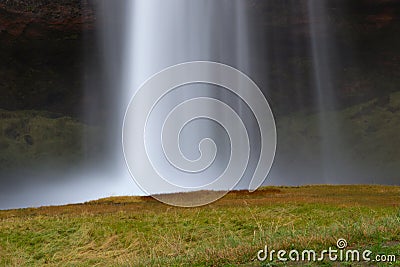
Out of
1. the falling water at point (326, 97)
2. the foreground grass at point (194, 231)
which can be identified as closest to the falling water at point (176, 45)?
the falling water at point (326, 97)

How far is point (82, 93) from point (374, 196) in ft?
112

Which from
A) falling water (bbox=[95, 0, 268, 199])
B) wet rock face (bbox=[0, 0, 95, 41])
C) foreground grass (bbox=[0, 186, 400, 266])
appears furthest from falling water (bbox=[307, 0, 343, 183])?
foreground grass (bbox=[0, 186, 400, 266])

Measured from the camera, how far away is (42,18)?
41.8m

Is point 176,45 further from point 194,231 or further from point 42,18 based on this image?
point 194,231

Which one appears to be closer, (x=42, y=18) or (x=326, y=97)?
(x=42, y=18)

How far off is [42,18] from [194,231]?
103 ft

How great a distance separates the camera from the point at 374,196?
22406mm

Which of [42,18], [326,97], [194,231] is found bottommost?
[194,231]

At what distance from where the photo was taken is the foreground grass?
29.4 ft

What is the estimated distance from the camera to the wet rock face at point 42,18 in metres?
40.8

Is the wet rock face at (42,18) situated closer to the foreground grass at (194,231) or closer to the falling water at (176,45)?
the falling water at (176,45)

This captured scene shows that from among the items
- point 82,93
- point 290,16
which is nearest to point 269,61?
point 290,16

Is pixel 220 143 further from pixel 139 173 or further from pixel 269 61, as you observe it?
pixel 139 173

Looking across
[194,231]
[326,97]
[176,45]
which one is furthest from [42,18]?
[194,231]
